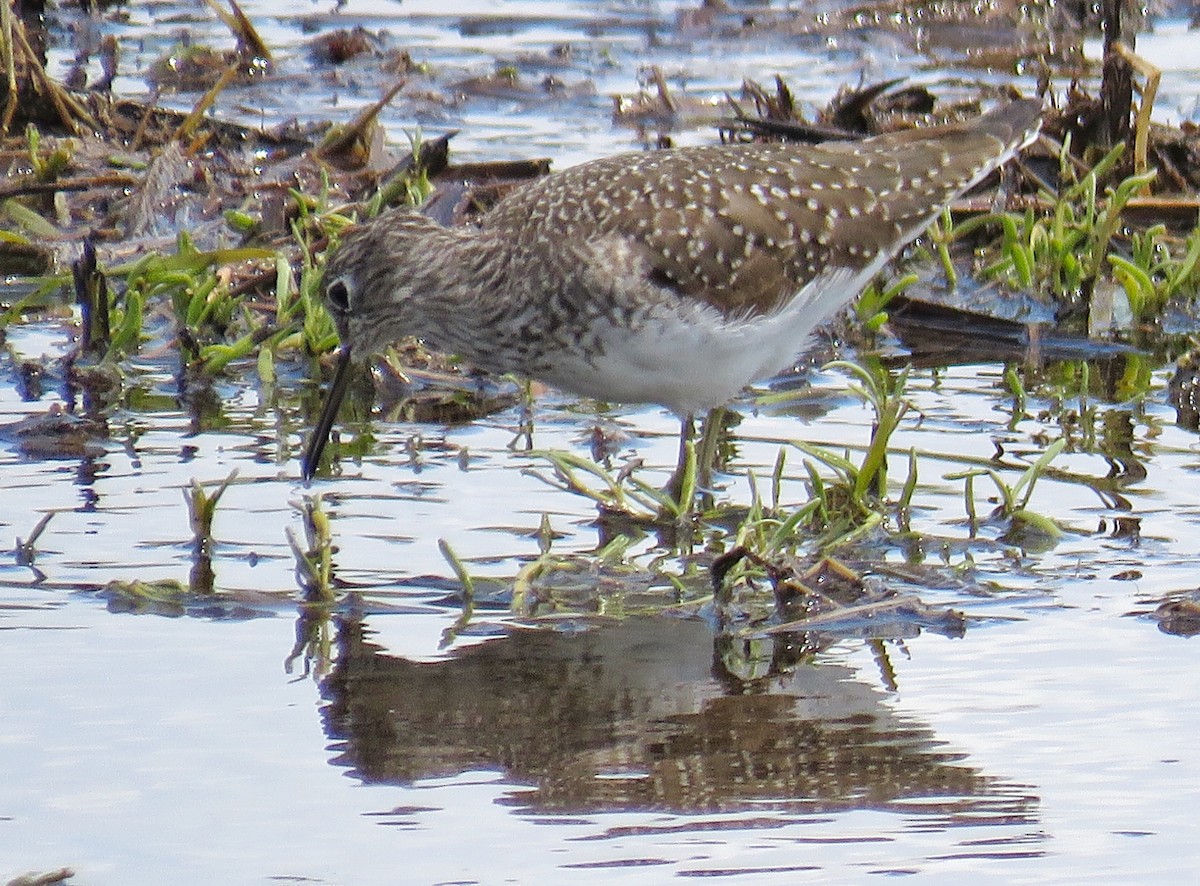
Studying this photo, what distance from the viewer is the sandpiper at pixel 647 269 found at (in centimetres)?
758

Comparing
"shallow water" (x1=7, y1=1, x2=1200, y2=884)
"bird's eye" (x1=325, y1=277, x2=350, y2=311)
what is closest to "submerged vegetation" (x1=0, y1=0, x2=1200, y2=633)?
"shallow water" (x1=7, y1=1, x2=1200, y2=884)

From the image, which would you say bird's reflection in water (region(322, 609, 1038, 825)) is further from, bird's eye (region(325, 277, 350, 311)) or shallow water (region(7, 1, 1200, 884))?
bird's eye (region(325, 277, 350, 311))

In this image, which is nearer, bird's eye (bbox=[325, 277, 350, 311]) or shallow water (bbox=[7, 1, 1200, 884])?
shallow water (bbox=[7, 1, 1200, 884])

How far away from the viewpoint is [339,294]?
8.05m

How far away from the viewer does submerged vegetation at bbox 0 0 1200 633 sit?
695 cm

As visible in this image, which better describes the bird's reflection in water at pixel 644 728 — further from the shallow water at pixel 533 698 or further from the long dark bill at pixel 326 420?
the long dark bill at pixel 326 420

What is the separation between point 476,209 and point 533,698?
5.29m

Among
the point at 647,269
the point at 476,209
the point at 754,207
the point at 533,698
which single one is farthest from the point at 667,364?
the point at 476,209

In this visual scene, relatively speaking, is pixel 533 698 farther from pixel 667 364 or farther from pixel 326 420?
pixel 326 420

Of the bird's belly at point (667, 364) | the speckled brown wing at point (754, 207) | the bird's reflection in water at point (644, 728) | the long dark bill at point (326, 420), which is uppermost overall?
the speckled brown wing at point (754, 207)

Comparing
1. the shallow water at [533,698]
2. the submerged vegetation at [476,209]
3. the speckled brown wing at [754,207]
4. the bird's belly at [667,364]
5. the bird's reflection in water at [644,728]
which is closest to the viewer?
the shallow water at [533,698]

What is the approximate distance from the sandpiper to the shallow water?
1.49 feet

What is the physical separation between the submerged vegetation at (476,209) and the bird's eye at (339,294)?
534 millimetres

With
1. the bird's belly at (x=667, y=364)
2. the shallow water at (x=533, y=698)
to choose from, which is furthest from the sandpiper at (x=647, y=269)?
the shallow water at (x=533, y=698)
